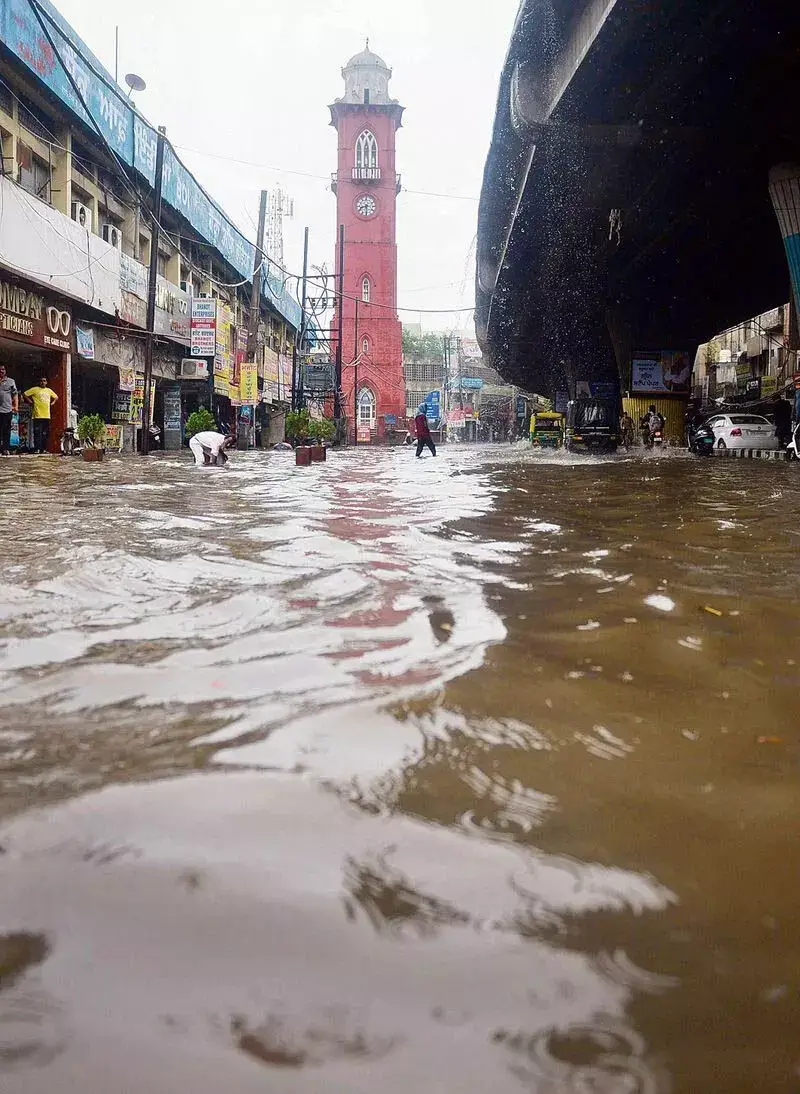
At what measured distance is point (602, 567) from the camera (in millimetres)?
3996

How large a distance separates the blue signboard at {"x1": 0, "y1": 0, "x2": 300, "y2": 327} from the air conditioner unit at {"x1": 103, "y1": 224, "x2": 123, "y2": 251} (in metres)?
1.62

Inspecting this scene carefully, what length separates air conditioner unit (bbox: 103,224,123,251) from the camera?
22.8m

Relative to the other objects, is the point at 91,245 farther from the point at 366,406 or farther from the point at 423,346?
the point at 423,346

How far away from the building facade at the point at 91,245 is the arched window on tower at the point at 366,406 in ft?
91.5

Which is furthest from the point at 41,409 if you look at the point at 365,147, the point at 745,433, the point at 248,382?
the point at 365,147

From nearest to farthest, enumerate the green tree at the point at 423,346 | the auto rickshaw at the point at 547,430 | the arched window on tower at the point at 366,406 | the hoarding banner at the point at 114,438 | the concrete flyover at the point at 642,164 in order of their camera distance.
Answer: the concrete flyover at the point at 642,164, the hoarding banner at the point at 114,438, the auto rickshaw at the point at 547,430, the arched window on tower at the point at 366,406, the green tree at the point at 423,346

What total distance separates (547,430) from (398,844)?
4264cm

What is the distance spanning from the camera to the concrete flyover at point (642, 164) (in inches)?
477

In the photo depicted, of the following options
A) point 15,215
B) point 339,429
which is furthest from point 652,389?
point 15,215

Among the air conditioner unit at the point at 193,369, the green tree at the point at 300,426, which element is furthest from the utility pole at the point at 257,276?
the green tree at the point at 300,426

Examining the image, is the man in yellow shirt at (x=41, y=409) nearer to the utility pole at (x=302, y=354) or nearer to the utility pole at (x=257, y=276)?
the utility pole at (x=257, y=276)

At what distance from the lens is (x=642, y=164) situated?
17.2 metres

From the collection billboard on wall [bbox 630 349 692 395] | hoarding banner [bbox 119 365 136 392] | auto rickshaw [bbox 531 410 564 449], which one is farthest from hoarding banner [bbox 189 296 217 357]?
auto rickshaw [bbox 531 410 564 449]

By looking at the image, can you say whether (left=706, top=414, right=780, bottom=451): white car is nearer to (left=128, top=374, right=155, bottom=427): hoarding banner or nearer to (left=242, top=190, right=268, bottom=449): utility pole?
(left=242, top=190, right=268, bottom=449): utility pole
